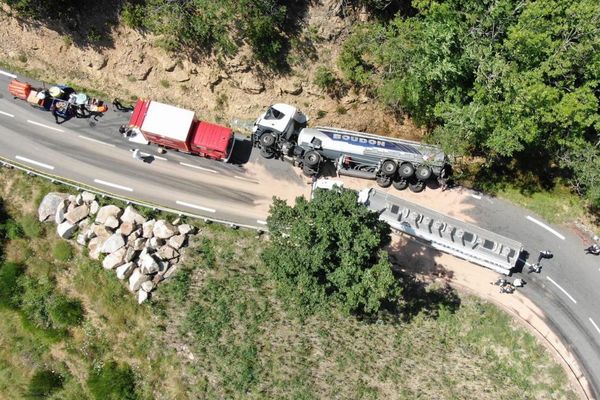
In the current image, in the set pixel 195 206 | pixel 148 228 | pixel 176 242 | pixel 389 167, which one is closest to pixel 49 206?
pixel 148 228

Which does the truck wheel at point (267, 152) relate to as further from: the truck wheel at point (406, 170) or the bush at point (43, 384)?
the bush at point (43, 384)

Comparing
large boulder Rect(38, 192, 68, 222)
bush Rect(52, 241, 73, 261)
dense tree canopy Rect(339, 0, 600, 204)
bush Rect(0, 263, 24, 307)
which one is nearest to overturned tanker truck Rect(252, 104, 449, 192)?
dense tree canopy Rect(339, 0, 600, 204)

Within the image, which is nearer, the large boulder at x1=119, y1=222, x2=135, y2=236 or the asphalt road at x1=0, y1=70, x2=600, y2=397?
the asphalt road at x1=0, y1=70, x2=600, y2=397

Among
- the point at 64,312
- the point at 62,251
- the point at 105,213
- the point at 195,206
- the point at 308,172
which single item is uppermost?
the point at 308,172

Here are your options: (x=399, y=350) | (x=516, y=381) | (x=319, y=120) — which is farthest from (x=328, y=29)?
(x=516, y=381)

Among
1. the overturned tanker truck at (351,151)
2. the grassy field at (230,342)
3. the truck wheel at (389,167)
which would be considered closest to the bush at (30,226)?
the grassy field at (230,342)

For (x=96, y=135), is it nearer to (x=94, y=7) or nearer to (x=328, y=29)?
(x=94, y=7)

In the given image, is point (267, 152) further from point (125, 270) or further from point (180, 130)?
A: point (125, 270)

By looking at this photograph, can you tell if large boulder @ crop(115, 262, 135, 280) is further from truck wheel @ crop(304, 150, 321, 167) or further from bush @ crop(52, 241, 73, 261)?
truck wheel @ crop(304, 150, 321, 167)
